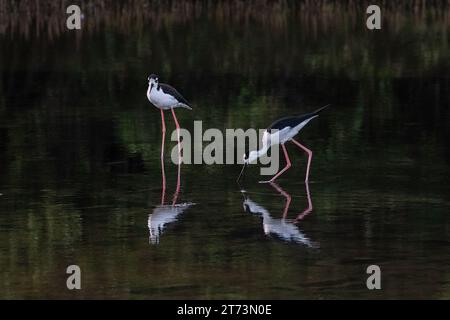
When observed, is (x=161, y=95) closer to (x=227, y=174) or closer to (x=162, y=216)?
(x=227, y=174)

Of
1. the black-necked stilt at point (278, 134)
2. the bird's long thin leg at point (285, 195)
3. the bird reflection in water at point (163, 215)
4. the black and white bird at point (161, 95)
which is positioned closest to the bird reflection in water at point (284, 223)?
the bird's long thin leg at point (285, 195)

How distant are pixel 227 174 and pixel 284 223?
2.46 m

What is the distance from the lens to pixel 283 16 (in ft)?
96.3

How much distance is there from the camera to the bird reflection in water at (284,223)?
1076 centimetres

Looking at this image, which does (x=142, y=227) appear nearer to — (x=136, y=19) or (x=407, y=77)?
(x=407, y=77)

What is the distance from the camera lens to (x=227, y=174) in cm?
1373

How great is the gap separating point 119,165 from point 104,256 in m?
4.14

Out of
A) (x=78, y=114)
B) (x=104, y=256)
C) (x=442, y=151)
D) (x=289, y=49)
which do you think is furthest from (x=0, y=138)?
(x=289, y=49)

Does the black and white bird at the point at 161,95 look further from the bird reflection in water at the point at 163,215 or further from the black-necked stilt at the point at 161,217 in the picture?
the black-necked stilt at the point at 161,217

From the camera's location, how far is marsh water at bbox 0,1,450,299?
974 centimetres

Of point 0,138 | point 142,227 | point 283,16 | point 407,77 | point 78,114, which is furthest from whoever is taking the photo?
point 283,16

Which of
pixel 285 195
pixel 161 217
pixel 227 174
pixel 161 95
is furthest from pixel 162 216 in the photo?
pixel 161 95

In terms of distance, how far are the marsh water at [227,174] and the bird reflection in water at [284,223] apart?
0.02m

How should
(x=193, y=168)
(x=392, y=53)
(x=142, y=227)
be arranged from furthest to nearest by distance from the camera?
1. (x=392, y=53)
2. (x=193, y=168)
3. (x=142, y=227)
